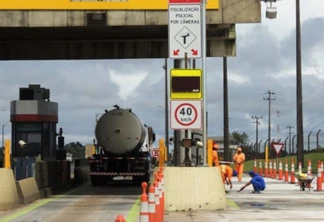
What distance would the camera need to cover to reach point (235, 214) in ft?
52.6

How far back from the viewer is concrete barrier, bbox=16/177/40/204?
19719 mm

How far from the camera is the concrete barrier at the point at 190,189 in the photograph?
54.1 feet

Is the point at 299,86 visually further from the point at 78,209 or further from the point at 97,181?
the point at 78,209

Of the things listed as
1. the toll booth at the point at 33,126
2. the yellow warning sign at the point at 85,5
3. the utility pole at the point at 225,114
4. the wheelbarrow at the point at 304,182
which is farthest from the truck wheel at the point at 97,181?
the utility pole at the point at 225,114

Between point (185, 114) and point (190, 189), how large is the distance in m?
1.80

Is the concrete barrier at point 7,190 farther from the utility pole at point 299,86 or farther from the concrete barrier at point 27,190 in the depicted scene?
the utility pole at point 299,86

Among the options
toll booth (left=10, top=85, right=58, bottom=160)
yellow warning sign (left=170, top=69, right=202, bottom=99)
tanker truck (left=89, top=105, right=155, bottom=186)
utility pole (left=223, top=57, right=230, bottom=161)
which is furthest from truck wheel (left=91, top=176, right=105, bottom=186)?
utility pole (left=223, top=57, right=230, bottom=161)

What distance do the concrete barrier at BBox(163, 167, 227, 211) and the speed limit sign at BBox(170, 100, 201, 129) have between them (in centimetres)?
122

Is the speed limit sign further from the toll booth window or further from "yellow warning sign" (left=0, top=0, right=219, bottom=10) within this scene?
"yellow warning sign" (left=0, top=0, right=219, bottom=10)

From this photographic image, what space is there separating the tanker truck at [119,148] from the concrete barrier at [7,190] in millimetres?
11687

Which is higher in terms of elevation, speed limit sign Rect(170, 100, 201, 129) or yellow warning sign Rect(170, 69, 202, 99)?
yellow warning sign Rect(170, 69, 202, 99)

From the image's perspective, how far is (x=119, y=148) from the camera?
30.4m

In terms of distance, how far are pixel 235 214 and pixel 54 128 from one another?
16.1m

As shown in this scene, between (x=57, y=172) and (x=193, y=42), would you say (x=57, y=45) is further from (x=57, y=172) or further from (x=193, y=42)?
(x=193, y=42)
